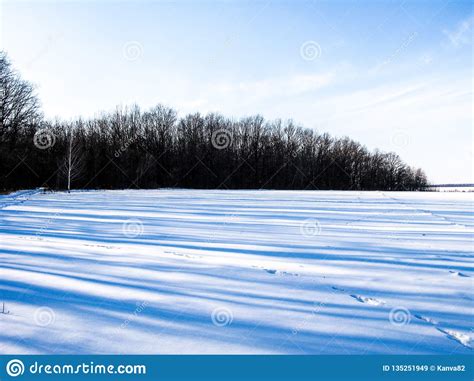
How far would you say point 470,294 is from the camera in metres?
3.24

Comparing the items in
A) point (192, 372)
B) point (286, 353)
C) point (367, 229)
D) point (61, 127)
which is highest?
point (61, 127)

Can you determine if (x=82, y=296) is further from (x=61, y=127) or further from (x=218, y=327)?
(x=61, y=127)

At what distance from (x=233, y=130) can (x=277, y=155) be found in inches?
348

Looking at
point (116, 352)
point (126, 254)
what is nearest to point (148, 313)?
point (116, 352)
